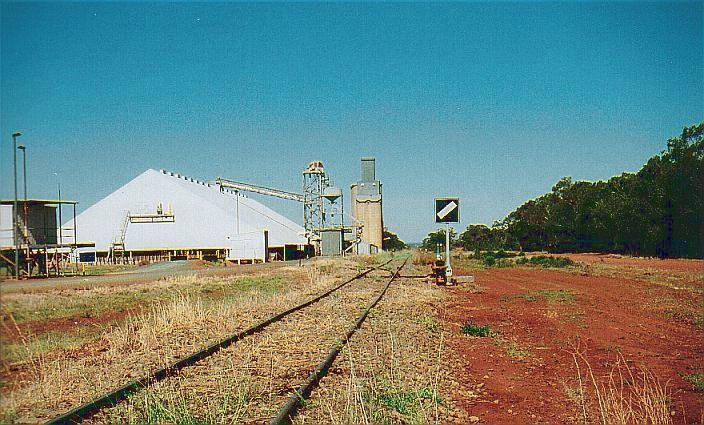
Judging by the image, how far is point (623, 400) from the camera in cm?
533

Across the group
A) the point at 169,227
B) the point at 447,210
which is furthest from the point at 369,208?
the point at 447,210

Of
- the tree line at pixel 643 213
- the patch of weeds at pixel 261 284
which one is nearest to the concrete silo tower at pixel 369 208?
the tree line at pixel 643 213

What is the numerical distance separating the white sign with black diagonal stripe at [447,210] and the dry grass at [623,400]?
1031 cm

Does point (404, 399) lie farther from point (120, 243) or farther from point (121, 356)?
point (120, 243)

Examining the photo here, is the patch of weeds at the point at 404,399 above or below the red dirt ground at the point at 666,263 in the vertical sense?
above

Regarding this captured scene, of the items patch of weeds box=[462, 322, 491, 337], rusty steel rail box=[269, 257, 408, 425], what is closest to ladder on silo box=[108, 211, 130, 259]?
patch of weeds box=[462, 322, 491, 337]

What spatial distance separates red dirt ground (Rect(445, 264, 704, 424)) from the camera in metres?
5.49

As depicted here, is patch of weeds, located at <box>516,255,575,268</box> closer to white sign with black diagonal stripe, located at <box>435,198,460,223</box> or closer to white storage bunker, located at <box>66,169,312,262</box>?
white sign with black diagonal stripe, located at <box>435,198,460,223</box>

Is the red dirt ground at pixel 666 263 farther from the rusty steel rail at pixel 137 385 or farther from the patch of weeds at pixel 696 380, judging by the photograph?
the rusty steel rail at pixel 137 385

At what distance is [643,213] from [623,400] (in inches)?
1736

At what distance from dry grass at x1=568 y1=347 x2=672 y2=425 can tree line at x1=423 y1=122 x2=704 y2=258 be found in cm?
2705

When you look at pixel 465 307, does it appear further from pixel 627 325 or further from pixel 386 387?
pixel 386 387

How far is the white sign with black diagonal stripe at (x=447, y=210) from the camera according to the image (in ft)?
56.7

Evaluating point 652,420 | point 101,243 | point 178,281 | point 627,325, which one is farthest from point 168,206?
point 652,420
